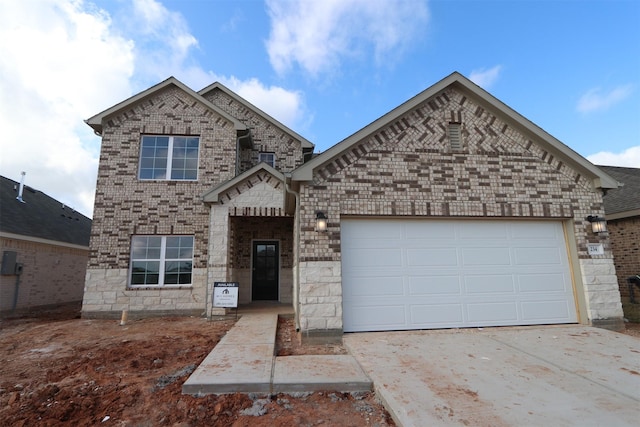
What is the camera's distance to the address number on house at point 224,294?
8828mm

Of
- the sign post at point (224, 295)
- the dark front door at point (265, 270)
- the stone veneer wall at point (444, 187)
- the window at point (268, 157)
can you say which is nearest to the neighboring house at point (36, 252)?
the sign post at point (224, 295)

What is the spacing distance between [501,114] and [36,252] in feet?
54.6

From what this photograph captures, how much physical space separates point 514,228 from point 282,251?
738 cm

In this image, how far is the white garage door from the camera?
6.37 meters

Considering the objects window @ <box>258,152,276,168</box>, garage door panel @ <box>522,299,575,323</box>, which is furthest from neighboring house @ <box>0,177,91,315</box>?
garage door panel @ <box>522,299,575,323</box>

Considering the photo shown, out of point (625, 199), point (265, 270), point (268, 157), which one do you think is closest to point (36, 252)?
point (265, 270)

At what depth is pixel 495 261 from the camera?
6727mm

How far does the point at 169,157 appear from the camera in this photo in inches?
424

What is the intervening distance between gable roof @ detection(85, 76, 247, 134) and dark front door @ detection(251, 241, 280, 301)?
4409 millimetres

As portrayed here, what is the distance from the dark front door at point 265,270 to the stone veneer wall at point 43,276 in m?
8.68

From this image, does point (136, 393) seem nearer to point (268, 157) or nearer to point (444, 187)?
point (444, 187)

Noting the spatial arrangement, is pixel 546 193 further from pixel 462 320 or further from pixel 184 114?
pixel 184 114

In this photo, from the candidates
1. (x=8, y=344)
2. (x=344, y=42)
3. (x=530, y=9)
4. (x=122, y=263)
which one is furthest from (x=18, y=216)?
(x=530, y=9)

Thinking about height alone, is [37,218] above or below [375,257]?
above
